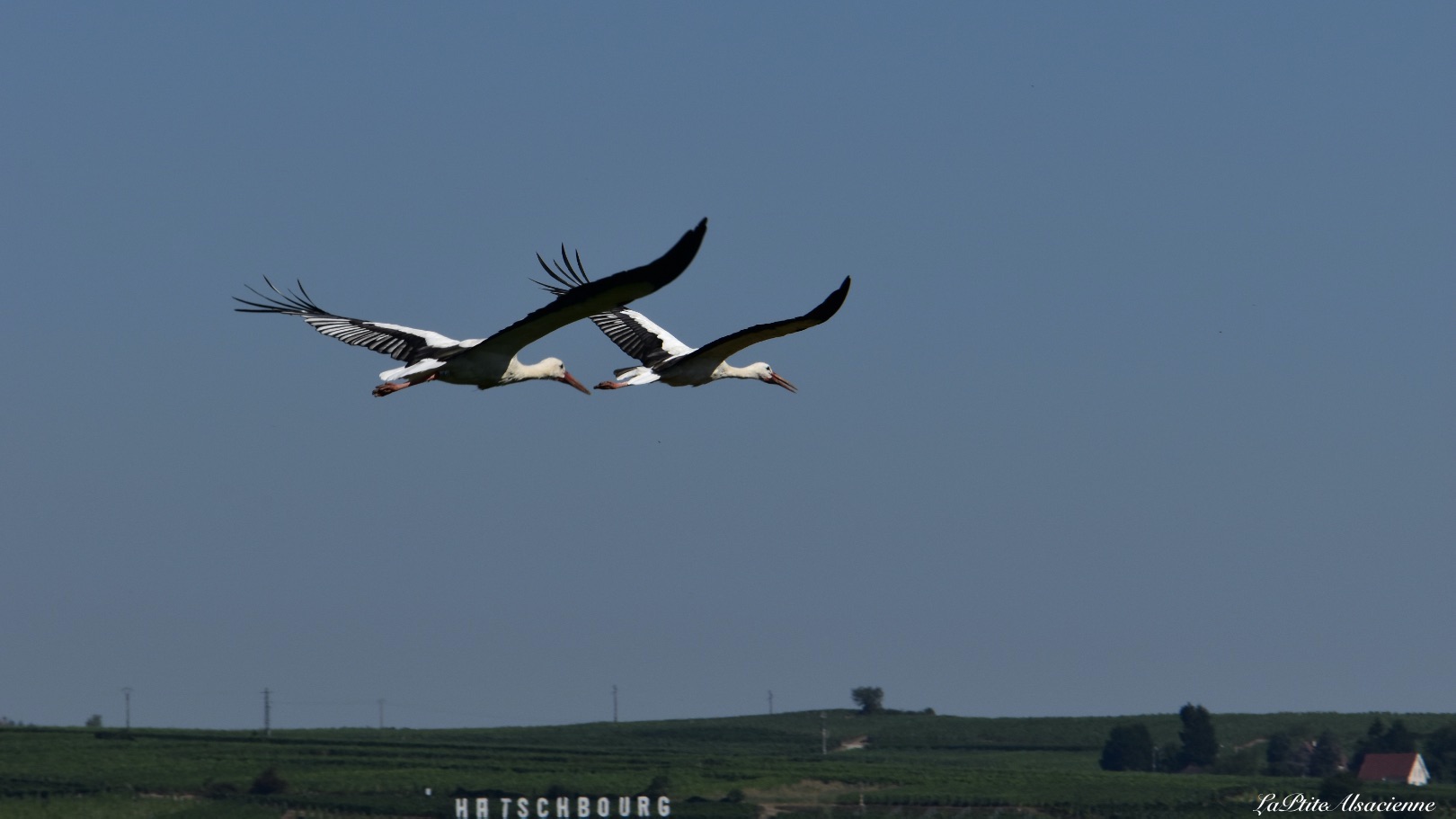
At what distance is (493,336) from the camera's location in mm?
25594

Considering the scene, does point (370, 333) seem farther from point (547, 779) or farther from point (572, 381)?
point (547, 779)

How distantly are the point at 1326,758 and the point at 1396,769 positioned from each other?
51.0ft

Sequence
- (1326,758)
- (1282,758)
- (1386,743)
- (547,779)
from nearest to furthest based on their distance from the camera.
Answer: (547,779) < (1386,743) < (1326,758) < (1282,758)

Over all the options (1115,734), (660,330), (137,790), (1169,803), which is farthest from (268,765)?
(660,330)

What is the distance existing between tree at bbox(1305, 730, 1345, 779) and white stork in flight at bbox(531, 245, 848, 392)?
10078cm

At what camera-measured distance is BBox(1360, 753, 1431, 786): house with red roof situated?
10975 centimetres

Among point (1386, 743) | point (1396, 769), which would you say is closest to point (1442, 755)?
point (1386, 743)

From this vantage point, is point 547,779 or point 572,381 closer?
point 572,381

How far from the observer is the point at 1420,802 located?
3617 inches

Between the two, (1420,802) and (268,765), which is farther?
(268,765)

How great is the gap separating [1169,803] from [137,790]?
52808 millimetres

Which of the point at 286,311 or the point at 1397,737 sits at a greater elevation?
the point at 286,311

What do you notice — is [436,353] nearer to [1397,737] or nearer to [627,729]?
[1397,737]

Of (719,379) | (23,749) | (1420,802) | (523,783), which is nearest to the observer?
(719,379)
